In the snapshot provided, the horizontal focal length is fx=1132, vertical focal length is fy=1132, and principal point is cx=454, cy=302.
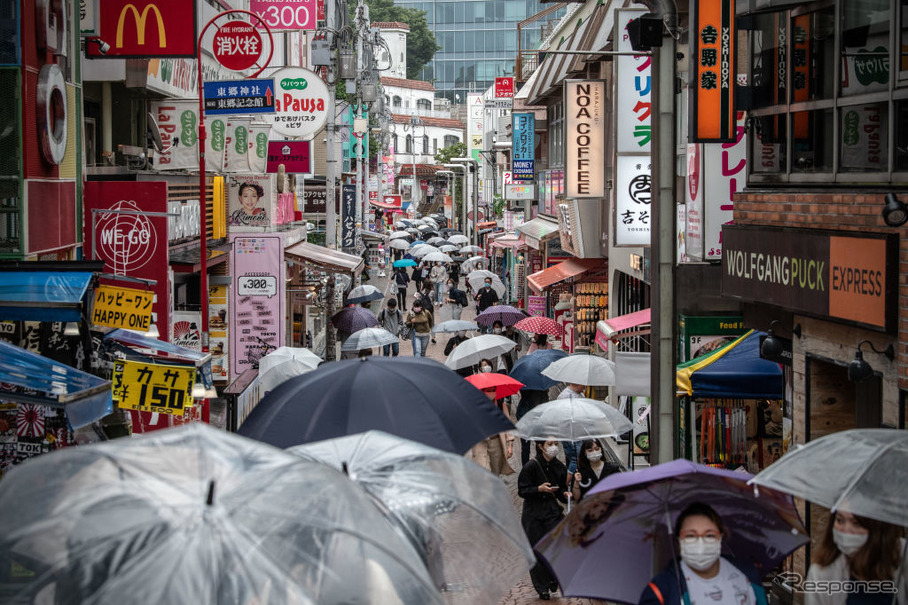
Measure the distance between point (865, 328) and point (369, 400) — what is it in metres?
3.87

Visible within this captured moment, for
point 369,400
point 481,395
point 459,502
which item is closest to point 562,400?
point 481,395

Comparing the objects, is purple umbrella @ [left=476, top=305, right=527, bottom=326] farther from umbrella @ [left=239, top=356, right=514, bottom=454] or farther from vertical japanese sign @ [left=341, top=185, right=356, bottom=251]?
umbrella @ [left=239, top=356, right=514, bottom=454]

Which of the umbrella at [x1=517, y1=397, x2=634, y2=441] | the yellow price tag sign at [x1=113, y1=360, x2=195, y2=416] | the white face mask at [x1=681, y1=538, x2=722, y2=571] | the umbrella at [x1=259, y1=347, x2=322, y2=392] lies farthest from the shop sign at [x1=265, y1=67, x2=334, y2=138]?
the white face mask at [x1=681, y1=538, x2=722, y2=571]

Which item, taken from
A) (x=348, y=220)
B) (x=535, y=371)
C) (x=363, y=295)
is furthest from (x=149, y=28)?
(x=348, y=220)

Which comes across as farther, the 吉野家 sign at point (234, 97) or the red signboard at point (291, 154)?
the red signboard at point (291, 154)

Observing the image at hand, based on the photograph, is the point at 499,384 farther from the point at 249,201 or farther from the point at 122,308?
the point at 249,201

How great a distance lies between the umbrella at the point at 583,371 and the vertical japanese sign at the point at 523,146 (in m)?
22.0

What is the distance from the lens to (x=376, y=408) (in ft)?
24.0

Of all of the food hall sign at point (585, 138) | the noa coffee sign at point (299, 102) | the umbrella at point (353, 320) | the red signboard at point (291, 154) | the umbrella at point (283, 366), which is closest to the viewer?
the umbrella at point (283, 366)

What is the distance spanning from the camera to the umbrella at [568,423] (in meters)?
10.7

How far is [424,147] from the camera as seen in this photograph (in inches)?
4584

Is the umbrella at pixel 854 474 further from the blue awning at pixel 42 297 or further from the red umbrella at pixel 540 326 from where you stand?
the red umbrella at pixel 540 326

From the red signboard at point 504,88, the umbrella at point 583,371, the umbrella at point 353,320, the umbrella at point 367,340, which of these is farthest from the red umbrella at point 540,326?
the red signboard at point 504,88

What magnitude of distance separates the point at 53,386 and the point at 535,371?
821cm
